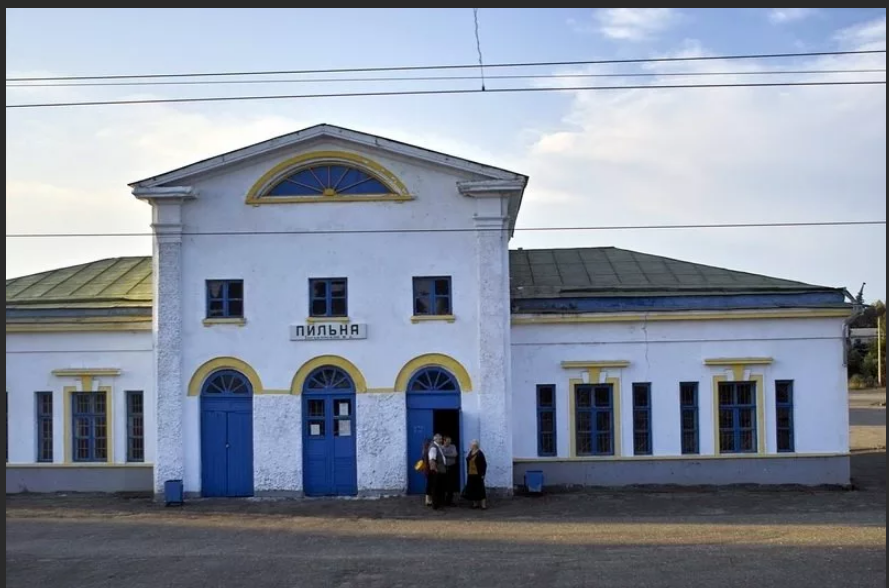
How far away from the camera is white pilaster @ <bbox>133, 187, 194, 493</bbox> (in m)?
19.8

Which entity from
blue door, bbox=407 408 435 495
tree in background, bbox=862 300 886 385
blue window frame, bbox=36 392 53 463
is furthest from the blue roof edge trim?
tree in background, bbox=862 300 886 385

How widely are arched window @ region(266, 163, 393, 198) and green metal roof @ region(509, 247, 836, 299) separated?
4009mm

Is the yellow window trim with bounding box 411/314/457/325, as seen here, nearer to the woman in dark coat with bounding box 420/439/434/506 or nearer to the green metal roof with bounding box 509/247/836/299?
the green metal roof with bounding box 509/247/836/299

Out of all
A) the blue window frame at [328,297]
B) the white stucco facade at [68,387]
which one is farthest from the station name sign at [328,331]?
the white stucco facade at [68,387]

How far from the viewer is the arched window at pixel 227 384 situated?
2002cm

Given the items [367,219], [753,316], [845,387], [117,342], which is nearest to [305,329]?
[367,219]

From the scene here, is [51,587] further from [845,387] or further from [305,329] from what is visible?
[845,387]

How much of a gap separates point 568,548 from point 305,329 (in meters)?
7.88

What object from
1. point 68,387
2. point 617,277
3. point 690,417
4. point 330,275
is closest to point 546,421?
point 690,417

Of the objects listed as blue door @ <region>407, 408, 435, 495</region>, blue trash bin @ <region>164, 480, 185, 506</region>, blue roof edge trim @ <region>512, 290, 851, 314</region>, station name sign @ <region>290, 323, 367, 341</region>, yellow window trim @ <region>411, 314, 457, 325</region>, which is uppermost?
blue roof edge trim @ <region>512, 290, 851, 314</region>

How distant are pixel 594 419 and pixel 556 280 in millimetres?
3494

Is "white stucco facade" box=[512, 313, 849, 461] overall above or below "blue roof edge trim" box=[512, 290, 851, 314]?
below

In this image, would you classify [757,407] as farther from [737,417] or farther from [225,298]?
[225,298]

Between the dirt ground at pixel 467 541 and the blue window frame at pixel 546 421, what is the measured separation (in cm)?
135
